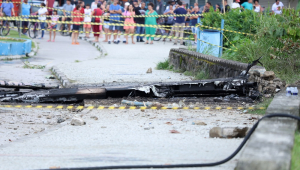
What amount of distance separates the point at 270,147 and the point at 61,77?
23.3 feet

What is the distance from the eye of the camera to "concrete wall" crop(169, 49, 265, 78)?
8.24 m

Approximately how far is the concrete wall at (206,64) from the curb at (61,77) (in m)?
2.67

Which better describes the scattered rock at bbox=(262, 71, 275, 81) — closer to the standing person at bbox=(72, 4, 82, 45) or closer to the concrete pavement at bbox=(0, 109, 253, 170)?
the concrete pavement at bbox=(0, 109, 253, 170)

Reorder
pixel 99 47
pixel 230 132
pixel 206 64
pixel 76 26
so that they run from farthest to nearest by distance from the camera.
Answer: pixel 76 26 < pixel 99 47 < pixel 206 64 < pixel 230 132

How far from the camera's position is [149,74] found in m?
10.6

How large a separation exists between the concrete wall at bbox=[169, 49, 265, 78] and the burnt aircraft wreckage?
13.9 inches

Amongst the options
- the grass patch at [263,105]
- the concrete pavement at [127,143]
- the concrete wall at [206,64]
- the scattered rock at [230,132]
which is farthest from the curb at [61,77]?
the scattered rock at [230,132]

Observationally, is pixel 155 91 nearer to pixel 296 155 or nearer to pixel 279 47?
pixel 279 47

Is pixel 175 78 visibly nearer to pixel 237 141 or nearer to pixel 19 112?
pixel 19 112

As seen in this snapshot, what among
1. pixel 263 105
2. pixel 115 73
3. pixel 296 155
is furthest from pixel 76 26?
pixel 296 155

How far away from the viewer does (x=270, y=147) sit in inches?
133

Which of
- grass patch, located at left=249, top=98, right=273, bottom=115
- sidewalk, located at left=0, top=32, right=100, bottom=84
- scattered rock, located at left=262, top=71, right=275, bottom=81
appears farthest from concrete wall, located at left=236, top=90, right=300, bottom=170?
sidewalk, located at left=0, top=32, right=100, bottom=84

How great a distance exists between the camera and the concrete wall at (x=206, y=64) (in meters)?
8.24

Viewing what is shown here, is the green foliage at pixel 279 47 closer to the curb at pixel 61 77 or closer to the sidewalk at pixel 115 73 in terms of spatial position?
the sidewalk at pixel 115 73
